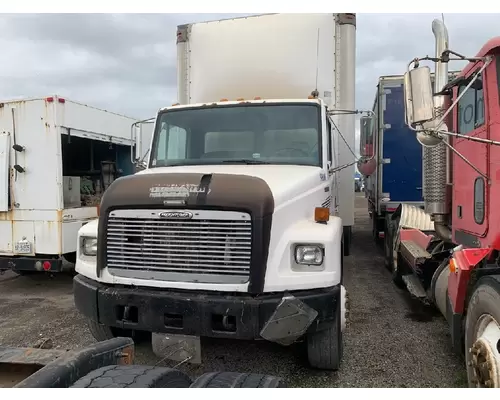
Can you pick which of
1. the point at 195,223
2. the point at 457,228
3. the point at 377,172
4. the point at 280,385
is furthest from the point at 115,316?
the point at 377,172

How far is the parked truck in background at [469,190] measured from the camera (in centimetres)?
299

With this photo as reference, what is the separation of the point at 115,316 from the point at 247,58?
4.10 meters

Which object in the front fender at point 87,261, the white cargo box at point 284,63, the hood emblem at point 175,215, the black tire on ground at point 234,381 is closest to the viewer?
the black tire on ground at point 234,381

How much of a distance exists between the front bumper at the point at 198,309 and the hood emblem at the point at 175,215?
591 millimetres

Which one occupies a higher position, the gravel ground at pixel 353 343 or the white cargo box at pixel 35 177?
the white cargo box at pixel 35 177

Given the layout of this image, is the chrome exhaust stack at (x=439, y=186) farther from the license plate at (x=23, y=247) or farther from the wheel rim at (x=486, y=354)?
the license plate at (x=23, y=247)

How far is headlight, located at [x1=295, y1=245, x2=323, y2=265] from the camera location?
3.32m

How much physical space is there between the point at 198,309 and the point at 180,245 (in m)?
0.50

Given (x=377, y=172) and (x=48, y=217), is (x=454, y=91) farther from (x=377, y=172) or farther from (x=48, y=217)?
(x=48, y=217)

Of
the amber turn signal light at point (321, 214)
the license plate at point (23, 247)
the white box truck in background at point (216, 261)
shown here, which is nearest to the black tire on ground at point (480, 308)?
the white box truck in background at point (216, 261)

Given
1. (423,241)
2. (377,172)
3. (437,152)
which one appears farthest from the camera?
(377,172)

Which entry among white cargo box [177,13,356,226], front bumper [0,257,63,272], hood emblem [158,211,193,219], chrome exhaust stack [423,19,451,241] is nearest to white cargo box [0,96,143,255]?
front bumper [0,257,63,272]

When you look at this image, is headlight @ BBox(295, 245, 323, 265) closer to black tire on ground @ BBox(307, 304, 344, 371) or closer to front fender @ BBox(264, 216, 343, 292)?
front fender @ BBox(264, 216, 343, 292)

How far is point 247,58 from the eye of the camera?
20.0 feet
